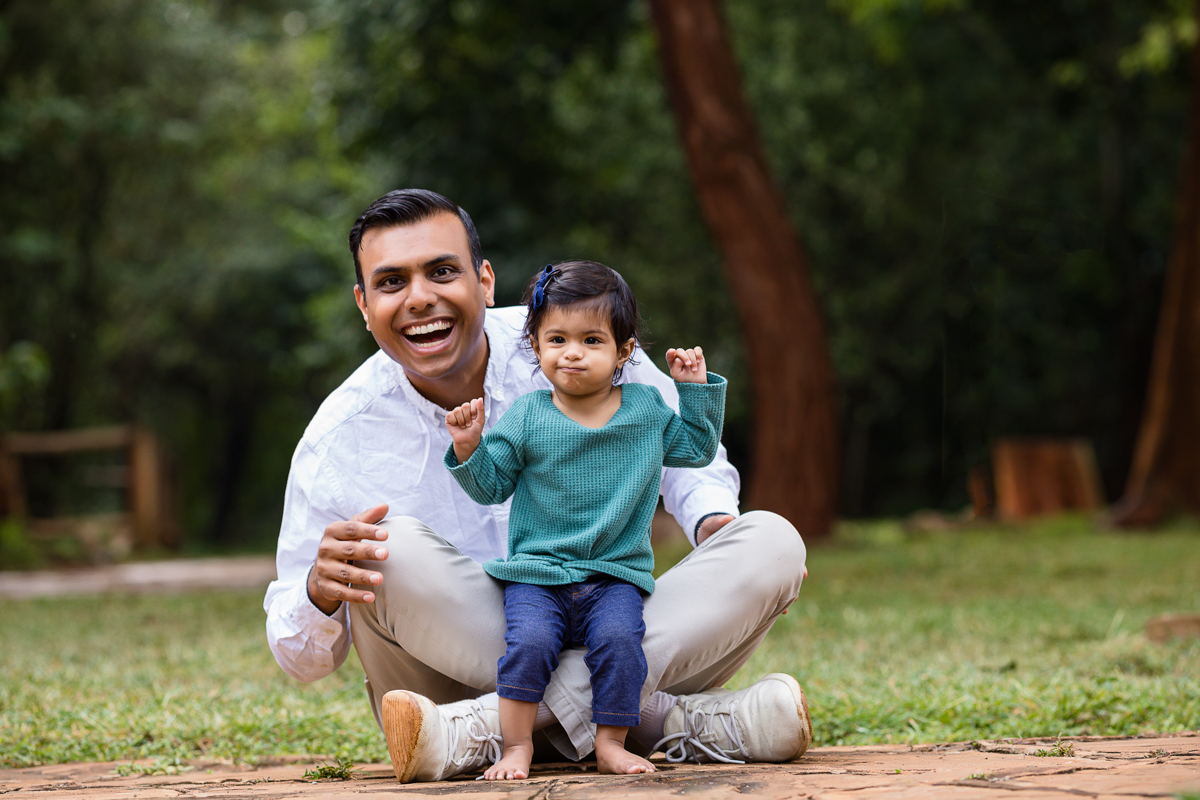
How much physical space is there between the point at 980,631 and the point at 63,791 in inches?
156

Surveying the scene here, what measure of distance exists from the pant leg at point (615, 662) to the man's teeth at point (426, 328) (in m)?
0.81

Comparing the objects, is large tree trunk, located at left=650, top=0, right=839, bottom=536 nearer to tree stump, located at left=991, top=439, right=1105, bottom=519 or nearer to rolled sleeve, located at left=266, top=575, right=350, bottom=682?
tree stump, located at left=991, top=439, right=1105, bottom=519

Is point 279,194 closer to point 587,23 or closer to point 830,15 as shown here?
point 830,15

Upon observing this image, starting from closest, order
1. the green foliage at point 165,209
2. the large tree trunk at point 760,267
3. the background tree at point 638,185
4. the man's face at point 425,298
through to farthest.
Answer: the man's face at point 425,298 → the large tree trunk at point 760,267 → the background tree at point 638,185 → the green foliage at point 165,209

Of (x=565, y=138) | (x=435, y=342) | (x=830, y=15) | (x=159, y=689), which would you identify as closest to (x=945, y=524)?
(x=565, y=138)

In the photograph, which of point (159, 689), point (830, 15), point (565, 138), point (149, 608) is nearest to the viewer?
point (159, 689)

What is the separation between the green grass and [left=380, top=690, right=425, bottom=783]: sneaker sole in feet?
1.65

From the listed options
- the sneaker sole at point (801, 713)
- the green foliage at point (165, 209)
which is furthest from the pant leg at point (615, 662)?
the green foliage at point (165, 209)

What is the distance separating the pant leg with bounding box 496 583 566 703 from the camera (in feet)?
8.49

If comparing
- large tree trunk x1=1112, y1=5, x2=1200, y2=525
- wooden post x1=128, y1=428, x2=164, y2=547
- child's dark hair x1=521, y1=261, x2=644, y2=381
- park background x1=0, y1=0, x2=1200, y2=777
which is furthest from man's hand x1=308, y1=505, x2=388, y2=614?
wooden post x1=128, y1=428, x2=164, y2=547

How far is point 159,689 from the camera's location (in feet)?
14.6

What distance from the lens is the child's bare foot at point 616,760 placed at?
8.34 feet

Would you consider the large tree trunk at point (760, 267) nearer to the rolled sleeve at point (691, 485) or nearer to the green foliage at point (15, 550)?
the rolled sleeve at point (691, 485)

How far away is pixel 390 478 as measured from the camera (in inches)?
120
